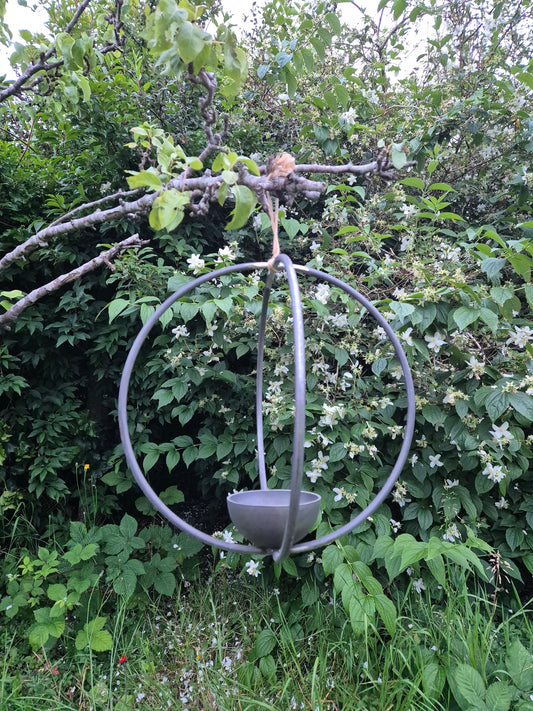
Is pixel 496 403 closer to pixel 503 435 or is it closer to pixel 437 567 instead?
pixel 503 435

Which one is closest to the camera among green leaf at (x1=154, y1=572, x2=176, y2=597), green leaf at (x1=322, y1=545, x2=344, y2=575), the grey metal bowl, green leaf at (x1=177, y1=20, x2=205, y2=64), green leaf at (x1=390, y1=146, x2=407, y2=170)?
the grey metal bowl

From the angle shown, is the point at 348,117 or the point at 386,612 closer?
the point at 386,612

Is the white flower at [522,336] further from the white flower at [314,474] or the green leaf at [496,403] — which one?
the white flower at [314,474]

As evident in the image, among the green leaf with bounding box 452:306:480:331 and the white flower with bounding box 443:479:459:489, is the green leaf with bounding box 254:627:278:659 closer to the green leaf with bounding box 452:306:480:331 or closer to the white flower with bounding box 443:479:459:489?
the white flower with bounding box 443:479:459:489

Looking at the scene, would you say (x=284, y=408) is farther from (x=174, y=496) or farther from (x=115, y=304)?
(x=174, y=496)

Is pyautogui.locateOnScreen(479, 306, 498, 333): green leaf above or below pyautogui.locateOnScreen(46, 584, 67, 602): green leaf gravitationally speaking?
above

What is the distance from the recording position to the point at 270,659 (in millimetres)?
1748

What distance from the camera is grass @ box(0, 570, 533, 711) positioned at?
4.91 ft

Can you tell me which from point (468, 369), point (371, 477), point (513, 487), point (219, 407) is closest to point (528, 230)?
point (468, 369)

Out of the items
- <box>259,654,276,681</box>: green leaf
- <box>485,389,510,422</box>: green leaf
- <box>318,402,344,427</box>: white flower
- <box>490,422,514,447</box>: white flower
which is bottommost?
<box>259,654,276,681</box>: green leaf

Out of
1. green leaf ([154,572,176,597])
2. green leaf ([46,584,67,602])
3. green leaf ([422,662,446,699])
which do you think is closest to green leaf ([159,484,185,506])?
green leaf ([154,572,176,597])

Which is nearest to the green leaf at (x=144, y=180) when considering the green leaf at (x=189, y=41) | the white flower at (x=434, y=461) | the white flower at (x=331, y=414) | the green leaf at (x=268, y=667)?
the green leaf at (x=189, y=41)

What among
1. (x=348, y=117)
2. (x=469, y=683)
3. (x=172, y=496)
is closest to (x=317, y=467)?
(x=469, y=683)

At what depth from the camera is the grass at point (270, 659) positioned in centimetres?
150
